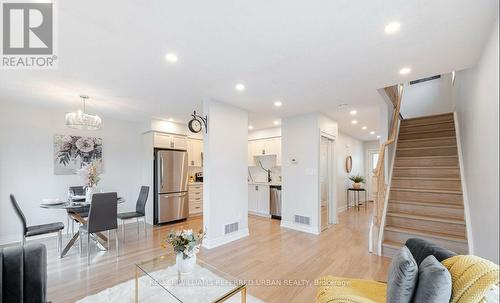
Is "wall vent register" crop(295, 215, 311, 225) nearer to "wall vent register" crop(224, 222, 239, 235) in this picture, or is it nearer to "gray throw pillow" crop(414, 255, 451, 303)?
"wall vent register" crop(224, 222, 239, 235)

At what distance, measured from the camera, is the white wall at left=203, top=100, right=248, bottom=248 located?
366cm

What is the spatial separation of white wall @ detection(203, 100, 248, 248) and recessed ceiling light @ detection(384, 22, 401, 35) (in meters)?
2.61

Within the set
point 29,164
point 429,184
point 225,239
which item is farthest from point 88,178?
point 429,184

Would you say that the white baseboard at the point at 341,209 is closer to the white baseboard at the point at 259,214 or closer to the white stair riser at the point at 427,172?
the white baseboard at the point at 259,214

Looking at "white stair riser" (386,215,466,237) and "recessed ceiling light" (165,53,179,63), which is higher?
"recessed ceiling light" (165,53,179,63)

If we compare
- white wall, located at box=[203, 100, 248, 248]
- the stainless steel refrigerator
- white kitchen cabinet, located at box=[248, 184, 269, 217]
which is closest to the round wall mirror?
white kitchen cabinet, located at box=[248, 184, 269, 217]

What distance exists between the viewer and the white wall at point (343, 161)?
6.82m

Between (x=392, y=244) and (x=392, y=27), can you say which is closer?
(x=392, y=27)

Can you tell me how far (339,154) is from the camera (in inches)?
269

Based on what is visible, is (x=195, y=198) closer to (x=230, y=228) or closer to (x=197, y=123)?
(x=230, y=228)

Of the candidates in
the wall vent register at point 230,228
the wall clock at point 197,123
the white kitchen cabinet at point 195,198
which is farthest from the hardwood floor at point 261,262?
the wall clock at point 197,123

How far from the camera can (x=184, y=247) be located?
1.91m

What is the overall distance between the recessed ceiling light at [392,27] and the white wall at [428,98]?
4713 millimetres

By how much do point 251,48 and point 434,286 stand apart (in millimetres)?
2189
